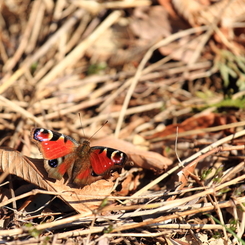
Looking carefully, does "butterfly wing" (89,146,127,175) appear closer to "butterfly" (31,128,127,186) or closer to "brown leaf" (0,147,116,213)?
"butterfly" (31,128,127,186)

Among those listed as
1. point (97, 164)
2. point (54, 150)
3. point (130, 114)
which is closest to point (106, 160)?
point (97, 164)

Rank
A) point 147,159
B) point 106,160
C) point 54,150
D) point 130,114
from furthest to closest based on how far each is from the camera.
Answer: point 130,114, point 147,159, point 54,150, point 106,160

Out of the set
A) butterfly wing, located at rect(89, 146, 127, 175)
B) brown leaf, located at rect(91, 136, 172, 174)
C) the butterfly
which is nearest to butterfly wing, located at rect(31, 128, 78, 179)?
the butterfly

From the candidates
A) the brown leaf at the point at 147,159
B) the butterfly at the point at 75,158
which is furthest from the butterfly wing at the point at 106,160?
the brown leaf at the point at 147,159

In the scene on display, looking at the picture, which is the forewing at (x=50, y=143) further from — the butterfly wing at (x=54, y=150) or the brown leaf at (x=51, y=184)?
the brown leaf at (x=51, y=184)

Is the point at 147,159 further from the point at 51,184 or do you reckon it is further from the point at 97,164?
the point at 51,184

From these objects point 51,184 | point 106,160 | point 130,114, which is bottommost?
point 130,114

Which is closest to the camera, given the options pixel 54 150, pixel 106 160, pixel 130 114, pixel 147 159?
pixel 106 160
